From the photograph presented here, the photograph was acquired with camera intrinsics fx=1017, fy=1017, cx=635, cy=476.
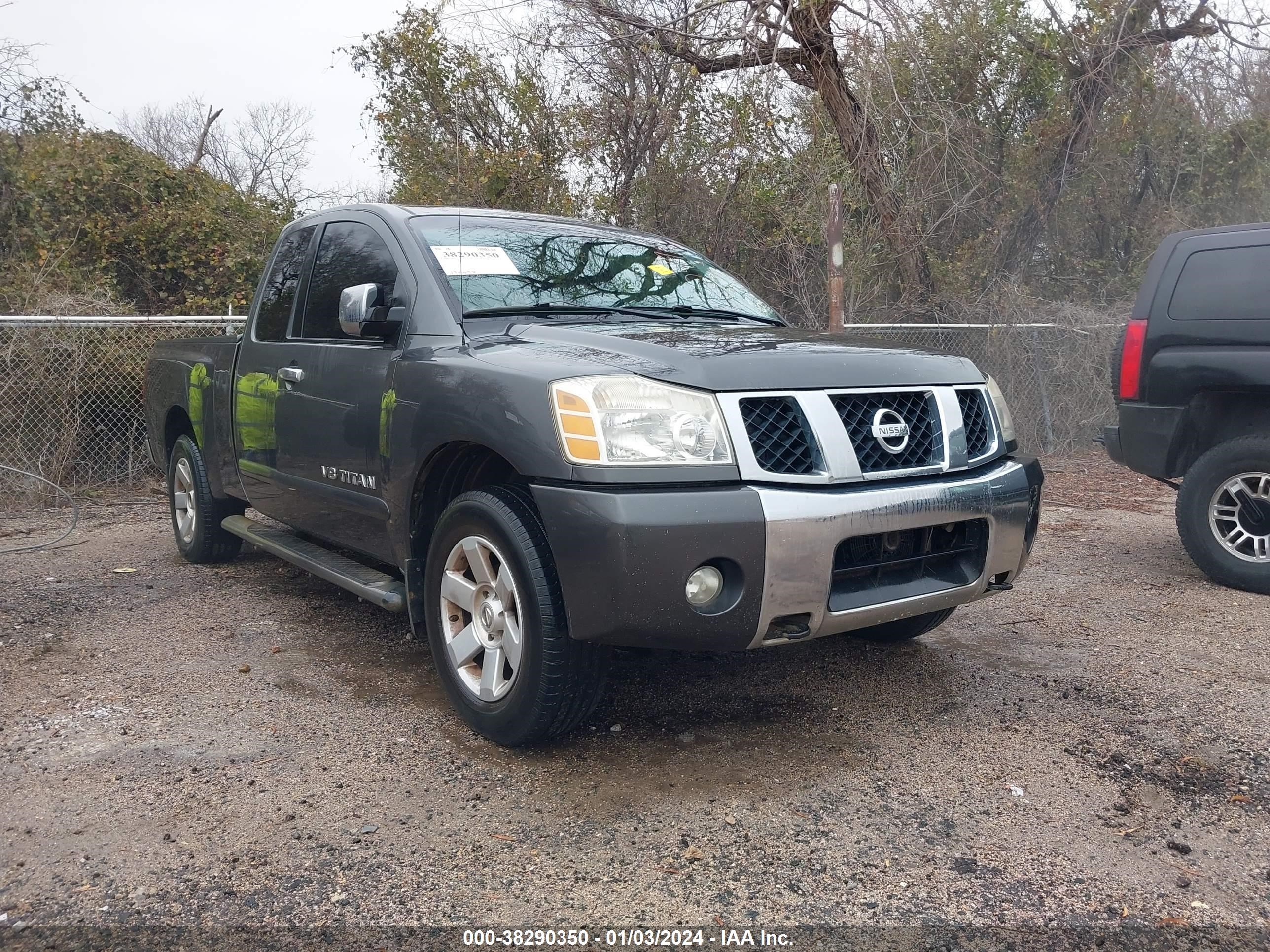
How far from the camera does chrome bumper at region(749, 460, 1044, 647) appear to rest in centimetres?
283

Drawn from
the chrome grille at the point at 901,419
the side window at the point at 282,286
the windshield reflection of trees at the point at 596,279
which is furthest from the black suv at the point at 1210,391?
the side window at the point at 282,286

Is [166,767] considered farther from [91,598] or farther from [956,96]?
[956,96]

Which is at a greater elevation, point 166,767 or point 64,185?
point 64,185

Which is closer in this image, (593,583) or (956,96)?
(593,583)

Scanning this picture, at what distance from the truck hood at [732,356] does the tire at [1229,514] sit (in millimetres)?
2391

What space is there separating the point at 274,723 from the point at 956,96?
12.1 m

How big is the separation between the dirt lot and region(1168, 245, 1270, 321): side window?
5.15ft

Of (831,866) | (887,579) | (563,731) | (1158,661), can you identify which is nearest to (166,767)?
(563,731)

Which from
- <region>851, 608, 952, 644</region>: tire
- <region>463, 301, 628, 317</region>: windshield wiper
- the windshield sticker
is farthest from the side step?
<region>851, 608, 952, 644</region>: tire

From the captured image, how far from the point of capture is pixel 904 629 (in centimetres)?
420

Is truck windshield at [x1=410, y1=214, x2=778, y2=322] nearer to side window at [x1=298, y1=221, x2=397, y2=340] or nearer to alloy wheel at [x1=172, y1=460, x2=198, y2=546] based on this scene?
side window at [x1=298, y1=221, x2=397, y2=340]

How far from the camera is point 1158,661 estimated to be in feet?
13.6

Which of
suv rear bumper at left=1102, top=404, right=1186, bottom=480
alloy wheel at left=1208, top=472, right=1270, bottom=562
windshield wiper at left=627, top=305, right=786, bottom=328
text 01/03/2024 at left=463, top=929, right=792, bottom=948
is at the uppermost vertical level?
windshield wiper at left=627, top=305, right=786, bottom=328

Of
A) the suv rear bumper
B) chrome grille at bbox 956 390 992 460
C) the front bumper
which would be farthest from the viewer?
the suv rear bumper
